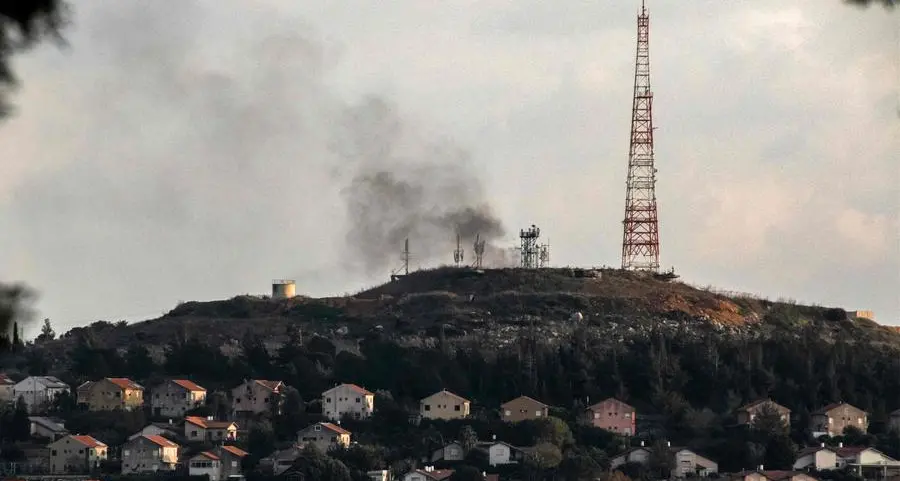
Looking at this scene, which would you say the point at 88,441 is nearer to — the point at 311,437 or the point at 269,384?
the point at 311,437

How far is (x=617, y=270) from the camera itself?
119250 mm

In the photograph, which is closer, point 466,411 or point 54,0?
point 54,0

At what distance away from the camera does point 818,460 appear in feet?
284

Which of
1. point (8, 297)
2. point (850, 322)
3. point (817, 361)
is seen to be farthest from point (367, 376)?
point (8, 297)

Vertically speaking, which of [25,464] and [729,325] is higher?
[729,325]

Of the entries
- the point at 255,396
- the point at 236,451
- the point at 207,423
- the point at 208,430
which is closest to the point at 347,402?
the point at 255,396

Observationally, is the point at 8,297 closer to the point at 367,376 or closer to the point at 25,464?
the point at 25,464

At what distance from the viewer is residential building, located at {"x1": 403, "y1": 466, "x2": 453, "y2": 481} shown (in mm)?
79625

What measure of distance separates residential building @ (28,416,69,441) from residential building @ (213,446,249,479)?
9061 millimetres

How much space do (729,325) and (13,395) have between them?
38363 mm

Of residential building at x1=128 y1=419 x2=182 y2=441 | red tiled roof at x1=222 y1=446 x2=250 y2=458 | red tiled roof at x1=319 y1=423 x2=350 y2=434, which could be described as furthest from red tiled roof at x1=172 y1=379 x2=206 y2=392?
red tiled roof at x1=319 y1=423 x2=350 y2=434

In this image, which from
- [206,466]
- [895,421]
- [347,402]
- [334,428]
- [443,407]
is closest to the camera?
[206,466]

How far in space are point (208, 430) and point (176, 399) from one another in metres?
7.30

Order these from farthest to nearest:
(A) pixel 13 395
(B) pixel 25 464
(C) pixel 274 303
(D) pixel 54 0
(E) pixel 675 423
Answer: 1. (C) pixel 274 303
2. (A) pixel 13 395
3. (E) pixel 675 423
4. (B) pixel 25 464
5. (D) pixel 54 0
